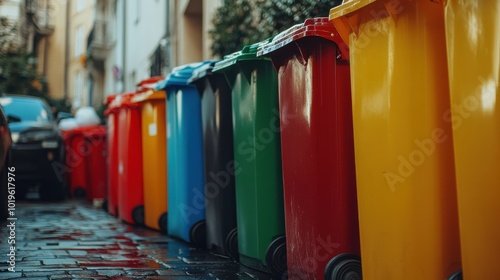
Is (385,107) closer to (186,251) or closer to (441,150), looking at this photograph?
(441,150)

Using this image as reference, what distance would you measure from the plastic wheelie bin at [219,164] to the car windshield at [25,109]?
689 centimetres

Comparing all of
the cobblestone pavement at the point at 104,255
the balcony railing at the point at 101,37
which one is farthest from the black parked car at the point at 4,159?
the balcony railing at the point at 101,37

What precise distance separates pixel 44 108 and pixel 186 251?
7256mm

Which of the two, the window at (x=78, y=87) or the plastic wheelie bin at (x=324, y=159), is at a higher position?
the window at (x=78, y=87)

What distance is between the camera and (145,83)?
21.4ft

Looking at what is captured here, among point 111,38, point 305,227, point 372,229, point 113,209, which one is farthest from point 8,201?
point 111,38

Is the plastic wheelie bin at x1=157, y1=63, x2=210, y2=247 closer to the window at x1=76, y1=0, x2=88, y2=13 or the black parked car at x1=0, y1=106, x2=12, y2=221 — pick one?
the black parked car at x1=0, y1=106, x2=12, y2=221

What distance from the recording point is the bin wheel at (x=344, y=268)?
118 inches

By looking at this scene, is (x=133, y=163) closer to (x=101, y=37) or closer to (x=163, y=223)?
(x=163, y=223)

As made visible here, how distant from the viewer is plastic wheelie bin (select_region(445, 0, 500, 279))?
221 centimetres

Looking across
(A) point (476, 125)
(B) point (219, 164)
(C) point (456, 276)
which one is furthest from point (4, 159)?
(A) point (476, 125)

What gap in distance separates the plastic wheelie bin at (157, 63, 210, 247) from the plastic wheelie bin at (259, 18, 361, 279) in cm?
185

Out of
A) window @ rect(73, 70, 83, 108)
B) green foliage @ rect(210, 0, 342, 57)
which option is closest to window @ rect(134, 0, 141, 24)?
green foliage @ rect(210, 0, 342, 57)

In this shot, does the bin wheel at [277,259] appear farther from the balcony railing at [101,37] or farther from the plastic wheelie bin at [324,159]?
the balcony railing at [101,37]
